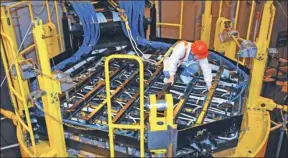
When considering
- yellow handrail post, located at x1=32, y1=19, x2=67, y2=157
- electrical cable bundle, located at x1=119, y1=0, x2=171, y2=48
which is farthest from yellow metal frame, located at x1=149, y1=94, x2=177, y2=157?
electrical cable bundle, located at x1=119, y1=0, x2=171, y2=48

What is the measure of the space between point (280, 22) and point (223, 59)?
276 centimetres

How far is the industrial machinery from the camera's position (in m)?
2.87

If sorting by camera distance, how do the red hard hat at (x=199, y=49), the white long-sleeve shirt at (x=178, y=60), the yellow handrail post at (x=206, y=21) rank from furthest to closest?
the yellow handrail post at (x=206, y=21) → the white long-sleeve shirt at (x=178, y=60) → the red hard hat at (x=199, y=49)

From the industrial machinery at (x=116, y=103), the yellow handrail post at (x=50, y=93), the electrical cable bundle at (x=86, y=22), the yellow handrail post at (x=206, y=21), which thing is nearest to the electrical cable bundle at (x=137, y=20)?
the industrial machinery at (x=116, y=103)

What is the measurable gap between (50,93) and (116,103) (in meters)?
1.23

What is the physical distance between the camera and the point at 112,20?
5.43 m

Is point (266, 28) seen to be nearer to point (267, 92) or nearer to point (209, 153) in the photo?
point (209, 153)

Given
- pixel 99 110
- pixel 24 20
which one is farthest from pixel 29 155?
pixel 24 20

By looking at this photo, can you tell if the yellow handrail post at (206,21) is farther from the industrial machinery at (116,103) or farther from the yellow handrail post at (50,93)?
the yellow handrail post at (50,93)

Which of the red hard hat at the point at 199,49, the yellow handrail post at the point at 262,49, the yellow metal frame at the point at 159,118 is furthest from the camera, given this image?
the red hard hat at the point at 199,49

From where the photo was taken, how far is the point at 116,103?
13.1 ft

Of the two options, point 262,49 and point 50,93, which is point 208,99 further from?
point 50,93

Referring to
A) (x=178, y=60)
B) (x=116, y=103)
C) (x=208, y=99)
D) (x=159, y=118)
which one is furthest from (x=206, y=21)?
(x=159, y=118)

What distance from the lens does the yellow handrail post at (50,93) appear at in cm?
271
